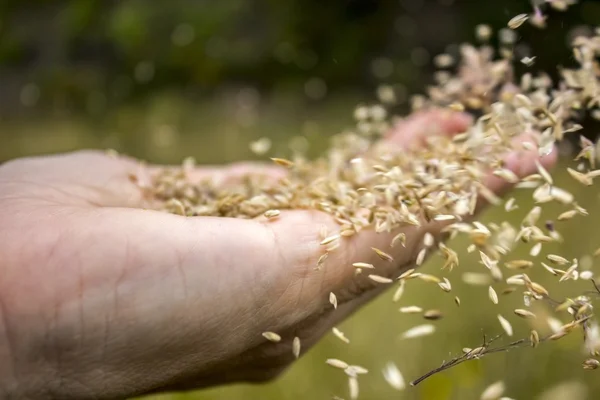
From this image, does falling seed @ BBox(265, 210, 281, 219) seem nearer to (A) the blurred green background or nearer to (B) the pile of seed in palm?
(B) the pile of seed in palm

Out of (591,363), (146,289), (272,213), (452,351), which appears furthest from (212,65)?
(591,363)

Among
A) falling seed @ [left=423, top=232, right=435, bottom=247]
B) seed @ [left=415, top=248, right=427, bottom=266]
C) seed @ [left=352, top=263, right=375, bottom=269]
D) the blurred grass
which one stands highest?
falling seed @ [left=423, top=232, right=435, bottom=247]

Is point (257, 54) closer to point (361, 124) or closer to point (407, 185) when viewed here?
point (361, 124)

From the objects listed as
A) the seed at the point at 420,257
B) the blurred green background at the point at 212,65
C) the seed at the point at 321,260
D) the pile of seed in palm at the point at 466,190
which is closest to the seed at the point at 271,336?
the pile of seed in palm at the point at 466,190

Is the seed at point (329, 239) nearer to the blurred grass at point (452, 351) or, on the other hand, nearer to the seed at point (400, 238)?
the seed at point (400, 238)

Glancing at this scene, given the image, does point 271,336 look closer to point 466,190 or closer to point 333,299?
point 333,299

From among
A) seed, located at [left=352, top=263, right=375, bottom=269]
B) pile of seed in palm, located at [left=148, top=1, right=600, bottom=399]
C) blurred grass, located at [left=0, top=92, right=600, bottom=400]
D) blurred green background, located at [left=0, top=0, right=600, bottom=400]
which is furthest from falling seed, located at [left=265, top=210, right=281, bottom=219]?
blurred green background, located at [left=0, top=0, right=600, bottom=400]
